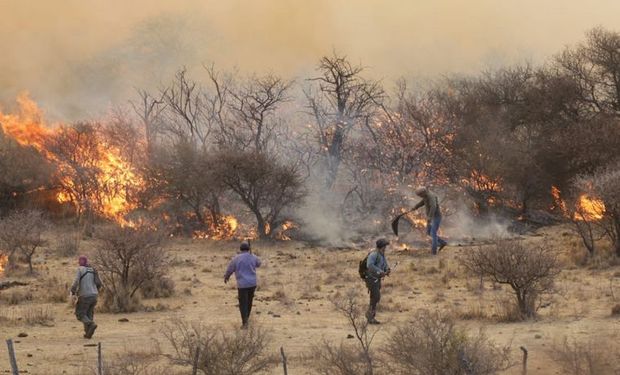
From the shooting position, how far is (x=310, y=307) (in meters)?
13.4

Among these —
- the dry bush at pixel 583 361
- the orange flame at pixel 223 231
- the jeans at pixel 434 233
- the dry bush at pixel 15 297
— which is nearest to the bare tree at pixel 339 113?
the orange flame at pixel 223 231

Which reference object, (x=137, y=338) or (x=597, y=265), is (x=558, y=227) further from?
(x=137, y=338)

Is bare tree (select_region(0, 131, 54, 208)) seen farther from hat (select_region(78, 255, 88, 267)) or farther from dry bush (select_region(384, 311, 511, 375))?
dry bush (select_region(384, 311, 511, 375))

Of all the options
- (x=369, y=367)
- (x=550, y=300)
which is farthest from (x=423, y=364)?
(x=550, y=300)

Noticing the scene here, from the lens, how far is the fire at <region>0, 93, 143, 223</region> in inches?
1213

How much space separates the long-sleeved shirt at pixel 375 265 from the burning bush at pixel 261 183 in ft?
46.1

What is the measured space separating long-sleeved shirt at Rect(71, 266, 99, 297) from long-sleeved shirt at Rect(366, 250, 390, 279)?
155 inches

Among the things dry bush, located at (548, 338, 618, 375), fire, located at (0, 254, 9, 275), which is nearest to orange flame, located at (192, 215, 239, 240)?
fire, located at (0, 254, 9, 275)

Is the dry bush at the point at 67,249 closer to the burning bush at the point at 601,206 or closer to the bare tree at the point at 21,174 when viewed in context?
the bare tree at the point at 21,174

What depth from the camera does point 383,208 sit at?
2553 cm

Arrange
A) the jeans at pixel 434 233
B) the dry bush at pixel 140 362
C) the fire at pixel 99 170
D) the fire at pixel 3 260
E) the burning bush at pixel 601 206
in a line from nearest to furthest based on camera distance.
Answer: the dry bush at pixel 140 362
the burning bush at pixel 601 206
the fire at pixel 3 260
the jeans at pixel 434 233
the fire at pixel 99 170

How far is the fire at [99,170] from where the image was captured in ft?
101

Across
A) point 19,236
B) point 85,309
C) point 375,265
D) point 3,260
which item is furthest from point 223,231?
point 85,309

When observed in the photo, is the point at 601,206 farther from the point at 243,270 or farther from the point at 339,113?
the point at 339,113
